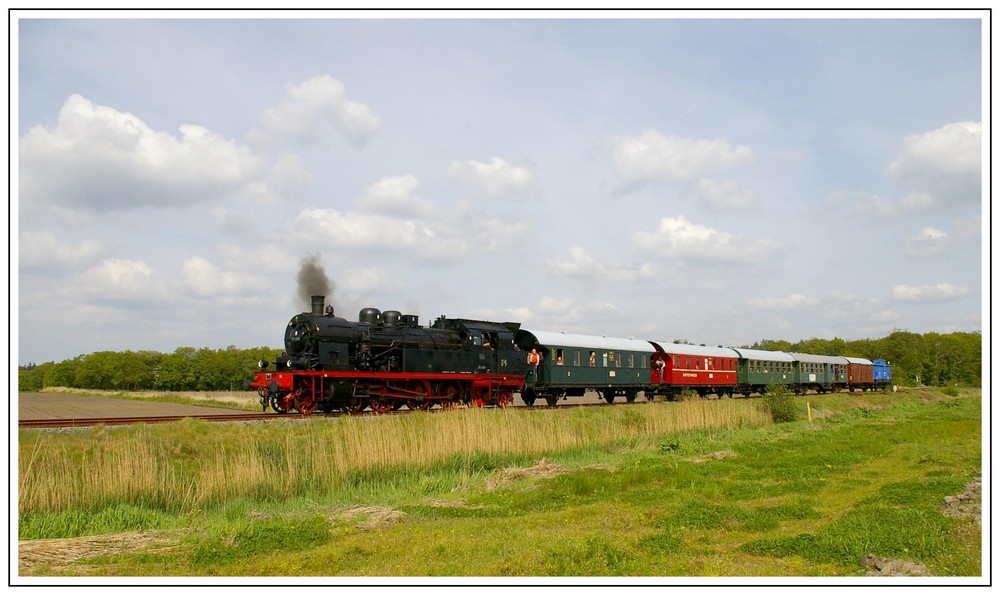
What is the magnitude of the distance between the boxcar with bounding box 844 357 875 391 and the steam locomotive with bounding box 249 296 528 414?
41480mm

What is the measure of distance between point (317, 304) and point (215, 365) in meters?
87.2

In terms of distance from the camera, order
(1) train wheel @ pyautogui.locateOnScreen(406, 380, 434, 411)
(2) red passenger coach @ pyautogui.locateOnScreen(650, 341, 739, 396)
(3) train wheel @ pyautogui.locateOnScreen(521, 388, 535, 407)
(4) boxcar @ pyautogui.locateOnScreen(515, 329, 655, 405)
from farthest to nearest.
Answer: (2) red passenger coach @ pyautogui.locateOnScreen(650, 341, 739, 396), (3) train wheel @ pyautogui.locateOnScreen(521, 388, 535, 407), (4) boxcar @ pyautogui.locateOnScreen(515, 329, 655, 405), (1) train wheel @ pyautogui.locateOnScreen(406, 380, 434, 411)

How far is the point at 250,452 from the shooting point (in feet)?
51.0

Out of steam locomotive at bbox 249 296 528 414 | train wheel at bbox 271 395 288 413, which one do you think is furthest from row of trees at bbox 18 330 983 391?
train wheel at bbox 271 395 288 413

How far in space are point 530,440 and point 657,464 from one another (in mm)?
4357

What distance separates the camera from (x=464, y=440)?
60.5ft

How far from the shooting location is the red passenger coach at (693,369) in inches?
1510

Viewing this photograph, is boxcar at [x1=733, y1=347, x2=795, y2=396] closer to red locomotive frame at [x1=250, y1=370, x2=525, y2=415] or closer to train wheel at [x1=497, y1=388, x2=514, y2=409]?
train wheel at [x1=497, y1=388, x2=514, y2=409]

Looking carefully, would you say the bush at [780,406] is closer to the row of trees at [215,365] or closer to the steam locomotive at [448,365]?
the steam locomotive at [448,365]

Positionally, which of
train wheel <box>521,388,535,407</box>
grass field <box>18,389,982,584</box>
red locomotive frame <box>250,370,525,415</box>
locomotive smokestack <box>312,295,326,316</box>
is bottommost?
grass field <box>18,389,982,584</box>

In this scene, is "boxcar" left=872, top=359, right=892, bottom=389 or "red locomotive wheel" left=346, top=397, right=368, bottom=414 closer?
"red locomotive wheel" left=346, top=397, right=368, bottom=414

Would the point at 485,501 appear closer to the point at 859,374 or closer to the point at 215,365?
the point at 859,374

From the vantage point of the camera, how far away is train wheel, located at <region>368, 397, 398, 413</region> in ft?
79.4
